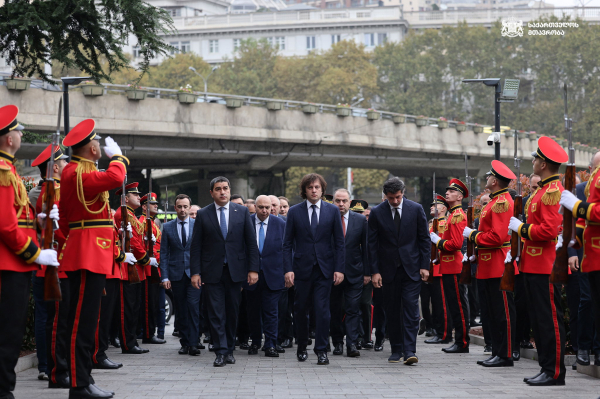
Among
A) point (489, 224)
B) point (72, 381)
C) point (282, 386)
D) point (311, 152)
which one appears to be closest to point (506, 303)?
point (489, 224)

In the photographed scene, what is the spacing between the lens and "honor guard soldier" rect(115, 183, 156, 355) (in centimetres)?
1149

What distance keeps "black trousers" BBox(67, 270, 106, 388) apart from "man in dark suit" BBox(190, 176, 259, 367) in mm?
2952

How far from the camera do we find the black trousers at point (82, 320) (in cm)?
724

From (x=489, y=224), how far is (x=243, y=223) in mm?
3154

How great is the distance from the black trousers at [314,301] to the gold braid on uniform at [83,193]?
11.6ft

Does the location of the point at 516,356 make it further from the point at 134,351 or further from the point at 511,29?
the point at 511,29

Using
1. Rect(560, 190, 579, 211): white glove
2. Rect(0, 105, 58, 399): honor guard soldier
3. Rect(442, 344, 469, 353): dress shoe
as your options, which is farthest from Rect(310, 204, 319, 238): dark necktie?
Rect(0, 105, 58, 399): honor guard soldier

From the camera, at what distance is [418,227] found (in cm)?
1055

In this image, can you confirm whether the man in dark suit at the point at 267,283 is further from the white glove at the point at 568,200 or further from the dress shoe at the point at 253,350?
the white glove at the point at 568,200

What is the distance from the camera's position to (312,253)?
414 inches

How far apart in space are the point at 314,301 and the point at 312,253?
0.61 m

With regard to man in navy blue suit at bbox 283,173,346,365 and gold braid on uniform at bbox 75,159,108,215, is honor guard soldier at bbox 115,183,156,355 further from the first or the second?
gold braid on uniform at bbox 75,159,108,215

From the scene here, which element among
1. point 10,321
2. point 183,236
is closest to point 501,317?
point 183,236

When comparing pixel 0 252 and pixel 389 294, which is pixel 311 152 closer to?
pixel 389 294
